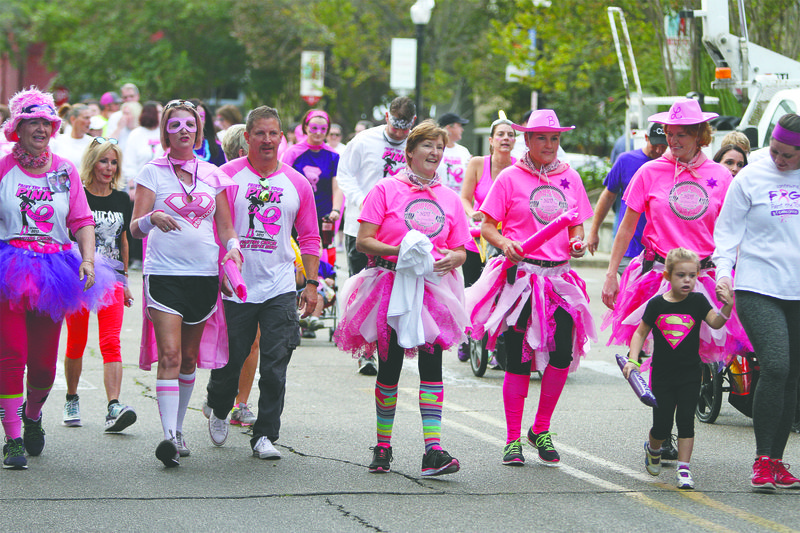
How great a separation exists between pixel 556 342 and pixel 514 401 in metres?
0.42

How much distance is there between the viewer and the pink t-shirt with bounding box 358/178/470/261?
259 inches

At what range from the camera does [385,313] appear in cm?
661

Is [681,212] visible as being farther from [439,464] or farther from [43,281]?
[43,281]

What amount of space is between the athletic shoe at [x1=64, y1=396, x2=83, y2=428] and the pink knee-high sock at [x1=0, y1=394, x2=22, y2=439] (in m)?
1.10

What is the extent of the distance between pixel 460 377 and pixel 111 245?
3.45m

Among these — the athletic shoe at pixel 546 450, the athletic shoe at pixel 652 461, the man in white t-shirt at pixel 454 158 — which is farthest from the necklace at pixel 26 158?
the man in white t-shirt at pixel 454 158

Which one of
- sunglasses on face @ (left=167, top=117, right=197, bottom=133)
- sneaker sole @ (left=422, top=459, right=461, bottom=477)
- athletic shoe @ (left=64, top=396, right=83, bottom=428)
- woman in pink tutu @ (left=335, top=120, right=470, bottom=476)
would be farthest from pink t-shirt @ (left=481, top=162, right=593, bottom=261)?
athletic shoe @ (left=64, top=396, right=83, bottom=428)

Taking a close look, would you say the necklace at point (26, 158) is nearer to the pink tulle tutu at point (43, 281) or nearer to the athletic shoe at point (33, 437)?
the pink tulle tutu at point (43, 281)

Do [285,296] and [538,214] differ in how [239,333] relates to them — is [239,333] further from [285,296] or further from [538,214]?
[538,214]

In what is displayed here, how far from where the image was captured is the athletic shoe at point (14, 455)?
653cm

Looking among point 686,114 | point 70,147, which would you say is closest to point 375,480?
point 686,114

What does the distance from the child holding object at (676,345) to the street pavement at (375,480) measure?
1.01 ft

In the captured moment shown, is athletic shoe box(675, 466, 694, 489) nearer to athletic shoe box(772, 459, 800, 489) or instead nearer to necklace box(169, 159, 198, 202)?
athletic shoe box(772, 459, 800, 489)

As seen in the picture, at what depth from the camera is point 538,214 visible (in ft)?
22.6
